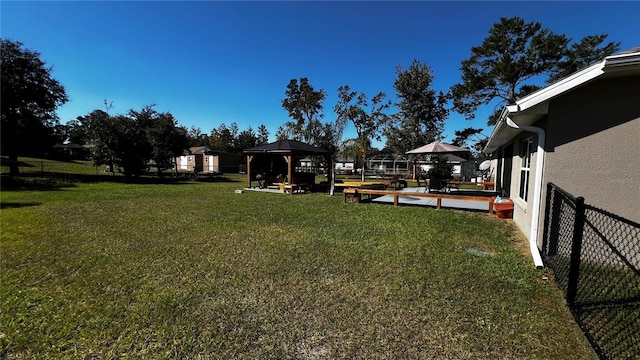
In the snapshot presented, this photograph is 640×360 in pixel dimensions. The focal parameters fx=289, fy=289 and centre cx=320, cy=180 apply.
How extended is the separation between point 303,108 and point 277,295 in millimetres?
36352

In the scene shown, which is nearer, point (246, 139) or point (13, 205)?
point (13, 205)

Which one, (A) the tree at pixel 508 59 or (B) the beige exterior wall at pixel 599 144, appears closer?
(B) the beige exterior wall at pixel 599 144

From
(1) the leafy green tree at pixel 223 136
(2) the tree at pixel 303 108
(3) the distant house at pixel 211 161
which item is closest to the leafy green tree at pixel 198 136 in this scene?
(1) the leafy green tree at pixel 223 136

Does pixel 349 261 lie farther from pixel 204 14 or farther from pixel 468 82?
pixel 468 82

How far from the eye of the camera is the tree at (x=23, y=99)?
746 inches

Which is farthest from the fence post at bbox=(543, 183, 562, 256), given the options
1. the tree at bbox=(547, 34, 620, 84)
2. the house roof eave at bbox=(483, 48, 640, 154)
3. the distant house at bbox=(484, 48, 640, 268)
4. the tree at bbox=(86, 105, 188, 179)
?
the tree at bbox=(86, 105, 188, 179)

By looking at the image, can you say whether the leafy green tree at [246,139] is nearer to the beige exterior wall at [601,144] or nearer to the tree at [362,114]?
the tree at [362,114]

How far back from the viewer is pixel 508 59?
22.0 metres

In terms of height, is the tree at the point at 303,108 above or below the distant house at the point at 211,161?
above

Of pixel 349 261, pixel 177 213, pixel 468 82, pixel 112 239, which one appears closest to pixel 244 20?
pixel 177 213

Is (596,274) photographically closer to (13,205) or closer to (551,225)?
(551,225)

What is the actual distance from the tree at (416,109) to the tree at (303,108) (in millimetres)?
9806

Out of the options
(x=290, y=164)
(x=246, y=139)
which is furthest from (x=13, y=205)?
(x=246, y=139)

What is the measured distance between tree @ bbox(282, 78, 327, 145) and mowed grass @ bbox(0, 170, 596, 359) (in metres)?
30.0
